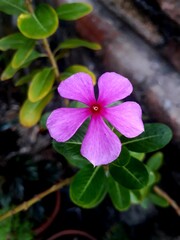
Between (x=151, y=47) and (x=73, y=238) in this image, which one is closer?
(x=151, y=47)

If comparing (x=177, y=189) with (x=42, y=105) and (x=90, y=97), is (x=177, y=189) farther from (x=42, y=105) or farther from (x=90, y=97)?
(x=90, y=97)

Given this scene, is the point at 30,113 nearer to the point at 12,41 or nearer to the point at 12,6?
the point at 12,41

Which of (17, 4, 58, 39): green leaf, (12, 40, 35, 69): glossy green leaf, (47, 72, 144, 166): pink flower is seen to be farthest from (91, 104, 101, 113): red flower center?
(12, 40, 35, 69): glossy green leaf

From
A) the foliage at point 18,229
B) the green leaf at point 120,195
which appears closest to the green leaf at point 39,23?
the green leaf at point 120,195

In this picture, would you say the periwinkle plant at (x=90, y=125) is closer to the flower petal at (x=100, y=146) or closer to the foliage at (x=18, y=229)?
the flower petal at (x=100, y=146)

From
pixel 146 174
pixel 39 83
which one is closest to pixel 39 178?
pixel 39 83
